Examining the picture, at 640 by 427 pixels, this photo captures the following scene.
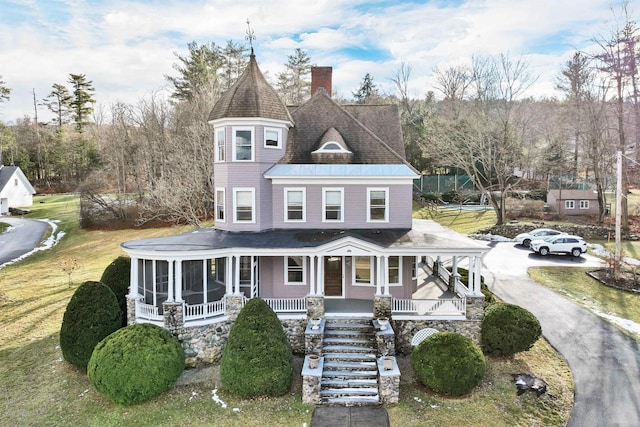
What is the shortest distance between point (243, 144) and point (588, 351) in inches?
662

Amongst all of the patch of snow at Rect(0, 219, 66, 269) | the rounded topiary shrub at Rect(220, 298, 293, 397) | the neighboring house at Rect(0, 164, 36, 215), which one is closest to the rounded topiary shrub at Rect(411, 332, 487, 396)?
the rounded topiary shrub at Rect(220, 298, 293, 397)

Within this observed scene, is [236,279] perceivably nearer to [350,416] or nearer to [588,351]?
[350,416]

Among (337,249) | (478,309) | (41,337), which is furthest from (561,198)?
(41,337)

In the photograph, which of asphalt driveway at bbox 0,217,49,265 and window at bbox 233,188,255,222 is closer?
window at bbox 233,188,255,222

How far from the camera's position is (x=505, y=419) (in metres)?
12.0

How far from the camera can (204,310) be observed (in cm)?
1591

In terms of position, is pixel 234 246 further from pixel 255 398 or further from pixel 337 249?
pixel 255 398

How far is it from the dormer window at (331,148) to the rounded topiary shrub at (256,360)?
29.8ft

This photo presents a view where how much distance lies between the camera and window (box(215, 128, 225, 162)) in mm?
19594

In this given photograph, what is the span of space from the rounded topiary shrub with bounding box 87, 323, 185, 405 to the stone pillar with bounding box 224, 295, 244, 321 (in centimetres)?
264

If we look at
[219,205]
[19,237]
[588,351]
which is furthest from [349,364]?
[19,237]

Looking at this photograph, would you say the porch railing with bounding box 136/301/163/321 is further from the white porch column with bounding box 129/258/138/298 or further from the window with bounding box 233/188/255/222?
the window with bounding box 233/188/255/222

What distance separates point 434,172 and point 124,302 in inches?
2045

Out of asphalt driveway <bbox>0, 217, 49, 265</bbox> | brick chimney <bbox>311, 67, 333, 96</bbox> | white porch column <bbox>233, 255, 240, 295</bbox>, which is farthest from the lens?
asphalt driveway <bbox>0, 217, 49, 265</bbox>
